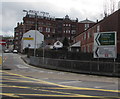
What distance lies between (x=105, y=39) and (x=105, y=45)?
0.60 m

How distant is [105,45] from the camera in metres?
20.4

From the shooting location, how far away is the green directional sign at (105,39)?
65.9 ft

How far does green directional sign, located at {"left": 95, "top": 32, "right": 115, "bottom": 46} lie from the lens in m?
20.1

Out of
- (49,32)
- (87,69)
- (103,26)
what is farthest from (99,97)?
(49,32)

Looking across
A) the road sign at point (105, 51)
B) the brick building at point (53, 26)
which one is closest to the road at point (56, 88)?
the road sign at point (105, 51)

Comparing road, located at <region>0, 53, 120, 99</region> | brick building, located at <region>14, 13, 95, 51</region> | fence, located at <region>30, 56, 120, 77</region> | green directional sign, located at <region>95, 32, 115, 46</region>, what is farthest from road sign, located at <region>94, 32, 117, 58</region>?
brick building, located at <region>14, 13, 95, 51</region>

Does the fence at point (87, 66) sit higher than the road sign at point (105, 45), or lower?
lower

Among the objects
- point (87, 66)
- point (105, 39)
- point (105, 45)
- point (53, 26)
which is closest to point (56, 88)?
point (87, 66)

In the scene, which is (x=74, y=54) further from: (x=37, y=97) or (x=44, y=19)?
(x=44, y=19)

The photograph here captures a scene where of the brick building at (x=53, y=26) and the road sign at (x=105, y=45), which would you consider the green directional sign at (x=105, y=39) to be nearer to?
the road sign at (x=105, y=45)

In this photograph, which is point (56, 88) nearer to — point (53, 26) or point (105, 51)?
point (105, 51)

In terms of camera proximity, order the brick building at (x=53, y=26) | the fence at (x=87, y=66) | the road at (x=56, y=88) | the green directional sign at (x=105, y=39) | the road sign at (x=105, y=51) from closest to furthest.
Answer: the road at (x=56, y=88)
the fence at (x=87, y=66)
the road sign at (x=105, y=51)
the green directional sign at (x=105, y=39)
the brick building at (x=53, y=26)

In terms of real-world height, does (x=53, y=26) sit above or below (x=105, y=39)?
above

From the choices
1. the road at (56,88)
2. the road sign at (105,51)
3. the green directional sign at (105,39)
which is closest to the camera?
the road at (56,88)
